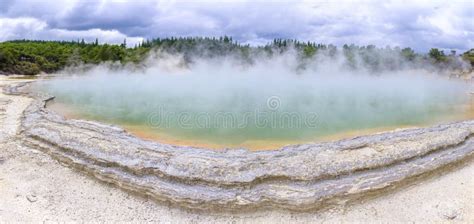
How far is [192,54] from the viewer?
41.2 metres

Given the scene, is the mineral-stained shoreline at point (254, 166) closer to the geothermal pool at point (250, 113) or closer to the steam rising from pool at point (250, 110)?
the geothermal pool at point (250, 113)

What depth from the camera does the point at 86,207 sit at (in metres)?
6.16

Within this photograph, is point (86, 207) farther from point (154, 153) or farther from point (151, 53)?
point (151, 53)

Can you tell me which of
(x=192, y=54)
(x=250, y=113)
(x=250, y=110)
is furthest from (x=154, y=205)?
(x=192, y=54)

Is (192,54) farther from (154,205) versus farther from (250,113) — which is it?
(154,205)

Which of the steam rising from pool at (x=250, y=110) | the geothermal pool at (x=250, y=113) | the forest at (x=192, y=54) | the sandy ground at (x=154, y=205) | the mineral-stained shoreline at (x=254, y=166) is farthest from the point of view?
the forest at (x=192, y=54)

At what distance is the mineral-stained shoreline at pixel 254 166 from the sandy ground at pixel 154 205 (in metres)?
0.16

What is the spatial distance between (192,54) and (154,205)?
35960 mm

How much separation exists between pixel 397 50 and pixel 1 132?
37381mm

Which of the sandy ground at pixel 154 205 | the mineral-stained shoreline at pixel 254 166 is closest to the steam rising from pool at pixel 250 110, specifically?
the mineral-stained shoreline at pixel 254 166

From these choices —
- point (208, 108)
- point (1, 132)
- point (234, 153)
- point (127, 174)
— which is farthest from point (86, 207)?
point (208, 108)

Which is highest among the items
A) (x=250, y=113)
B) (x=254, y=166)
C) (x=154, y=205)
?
(x=250, y=113)

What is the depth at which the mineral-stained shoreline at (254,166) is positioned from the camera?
6160 mm

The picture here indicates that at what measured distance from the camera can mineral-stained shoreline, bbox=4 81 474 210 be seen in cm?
616
